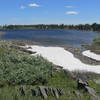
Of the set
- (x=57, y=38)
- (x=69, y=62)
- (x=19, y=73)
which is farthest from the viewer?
(x=57, y=38)

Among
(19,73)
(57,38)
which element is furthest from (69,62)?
(57,38)

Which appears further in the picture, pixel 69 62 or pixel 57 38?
pixel 57 38

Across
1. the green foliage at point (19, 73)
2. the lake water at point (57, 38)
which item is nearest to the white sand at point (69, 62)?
the green foliage at point (19, 73)

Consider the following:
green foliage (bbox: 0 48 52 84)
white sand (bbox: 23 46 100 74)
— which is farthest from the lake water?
green foliage (bbox: 0 48 52 84)

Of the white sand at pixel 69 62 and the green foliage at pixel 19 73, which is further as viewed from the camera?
the white sand at pixel 69 62

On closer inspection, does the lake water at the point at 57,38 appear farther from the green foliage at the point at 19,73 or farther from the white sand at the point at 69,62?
the green foliage at the point at 19,73

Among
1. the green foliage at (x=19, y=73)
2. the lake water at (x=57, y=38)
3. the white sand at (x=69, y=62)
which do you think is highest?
the green foliage at (x=19, y=73)

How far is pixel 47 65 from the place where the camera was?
53.4ft

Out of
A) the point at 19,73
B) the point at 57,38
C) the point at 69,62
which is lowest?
the point at 57,38

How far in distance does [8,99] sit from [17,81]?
7.42m

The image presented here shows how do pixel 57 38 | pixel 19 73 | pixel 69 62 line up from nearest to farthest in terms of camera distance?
pixel 19 73 < pixel 69 62 < pixel 57 38

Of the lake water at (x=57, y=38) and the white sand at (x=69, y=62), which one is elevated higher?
the white sand at (x=69, y=62)

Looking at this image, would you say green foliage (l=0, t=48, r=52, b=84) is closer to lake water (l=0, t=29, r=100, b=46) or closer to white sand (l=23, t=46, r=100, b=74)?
white sand (l=23, t=46, r=100, b=74)

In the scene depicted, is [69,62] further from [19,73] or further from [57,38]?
[57,38]
